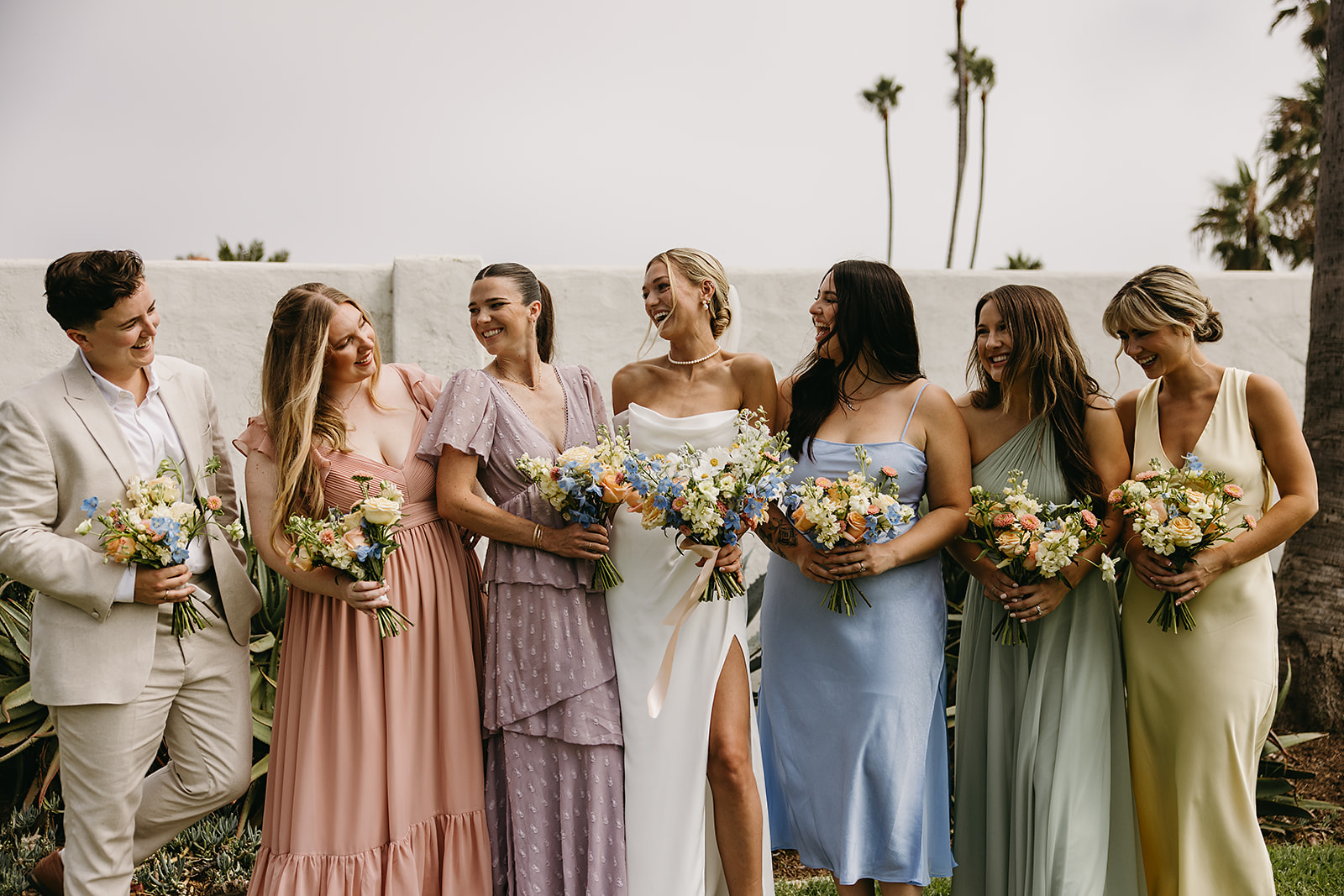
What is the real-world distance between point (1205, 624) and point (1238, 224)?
2871 cm

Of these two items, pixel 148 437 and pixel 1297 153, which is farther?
pixel 1297 153

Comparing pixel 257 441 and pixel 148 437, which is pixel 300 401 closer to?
pixel 257 441

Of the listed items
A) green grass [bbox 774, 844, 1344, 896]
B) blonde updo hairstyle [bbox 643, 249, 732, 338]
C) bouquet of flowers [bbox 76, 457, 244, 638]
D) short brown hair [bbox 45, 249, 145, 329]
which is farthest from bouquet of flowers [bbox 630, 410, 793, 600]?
green grass [bbox 774, 844, 1344, 896]

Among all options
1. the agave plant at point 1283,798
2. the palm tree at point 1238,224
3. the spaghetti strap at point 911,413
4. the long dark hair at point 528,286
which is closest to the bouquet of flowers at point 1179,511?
the spaghetti strap at point 911,413

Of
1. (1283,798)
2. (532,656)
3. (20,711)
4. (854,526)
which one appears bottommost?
(1283,798)

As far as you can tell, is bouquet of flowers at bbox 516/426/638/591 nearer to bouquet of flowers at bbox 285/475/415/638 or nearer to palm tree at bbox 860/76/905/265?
bouquet of flowers at bbox 285/475/415/638

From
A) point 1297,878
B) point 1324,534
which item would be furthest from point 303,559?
point 1324,534

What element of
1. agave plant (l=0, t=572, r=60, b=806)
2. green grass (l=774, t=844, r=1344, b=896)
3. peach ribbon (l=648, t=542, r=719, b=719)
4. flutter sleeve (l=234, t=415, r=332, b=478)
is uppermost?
flutter sleeve (l=234, t=415, r=332, b=478)

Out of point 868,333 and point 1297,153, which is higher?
point 1297,153

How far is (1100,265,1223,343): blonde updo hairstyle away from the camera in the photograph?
3701mm

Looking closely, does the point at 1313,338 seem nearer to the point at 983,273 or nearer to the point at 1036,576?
the point at 983,273

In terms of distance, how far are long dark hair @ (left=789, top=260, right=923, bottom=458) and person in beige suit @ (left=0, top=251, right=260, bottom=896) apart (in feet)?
7.89

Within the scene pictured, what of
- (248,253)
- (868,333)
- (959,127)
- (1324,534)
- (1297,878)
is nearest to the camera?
(868,333)

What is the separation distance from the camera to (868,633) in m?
3.69
